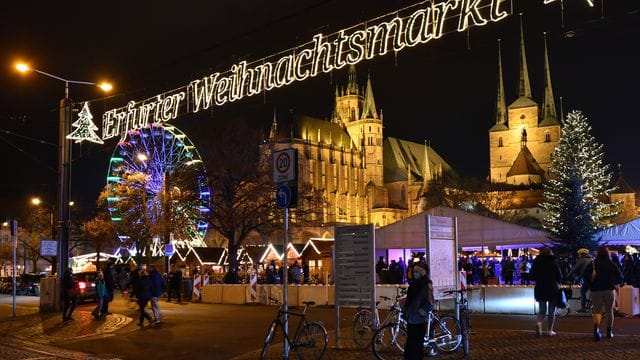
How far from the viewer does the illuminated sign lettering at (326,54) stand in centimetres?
1451

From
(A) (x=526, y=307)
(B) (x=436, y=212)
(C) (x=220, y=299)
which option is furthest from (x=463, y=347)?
(B) (x=436, y=212)

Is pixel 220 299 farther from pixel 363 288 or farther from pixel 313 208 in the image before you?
pixel 313 208

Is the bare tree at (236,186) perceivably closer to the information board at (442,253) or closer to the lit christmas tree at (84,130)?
the lit christmas tree at (84,130)

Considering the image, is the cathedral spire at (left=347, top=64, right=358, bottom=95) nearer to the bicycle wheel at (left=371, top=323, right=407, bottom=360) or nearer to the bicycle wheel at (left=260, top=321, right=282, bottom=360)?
the bicycle wheel at (left=371, top=323, right=407, bottom=360)

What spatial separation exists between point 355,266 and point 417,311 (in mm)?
3594

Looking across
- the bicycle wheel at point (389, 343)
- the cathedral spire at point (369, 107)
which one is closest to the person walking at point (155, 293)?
the bicycle wheel at point (389, 343)

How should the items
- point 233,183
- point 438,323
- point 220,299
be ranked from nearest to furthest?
1. point 438,323
2. point 220,299
3. point 233,183

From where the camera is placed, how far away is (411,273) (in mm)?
10422

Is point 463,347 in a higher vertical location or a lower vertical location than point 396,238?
lower

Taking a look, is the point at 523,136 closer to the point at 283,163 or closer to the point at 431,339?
the point at 431,339

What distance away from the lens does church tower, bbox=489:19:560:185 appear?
131 meters

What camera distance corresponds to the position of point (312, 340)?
11562mm

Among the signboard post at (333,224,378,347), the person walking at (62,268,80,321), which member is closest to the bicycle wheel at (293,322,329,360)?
the signboard post at (333,224,378,347)

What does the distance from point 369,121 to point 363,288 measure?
5172 inches
